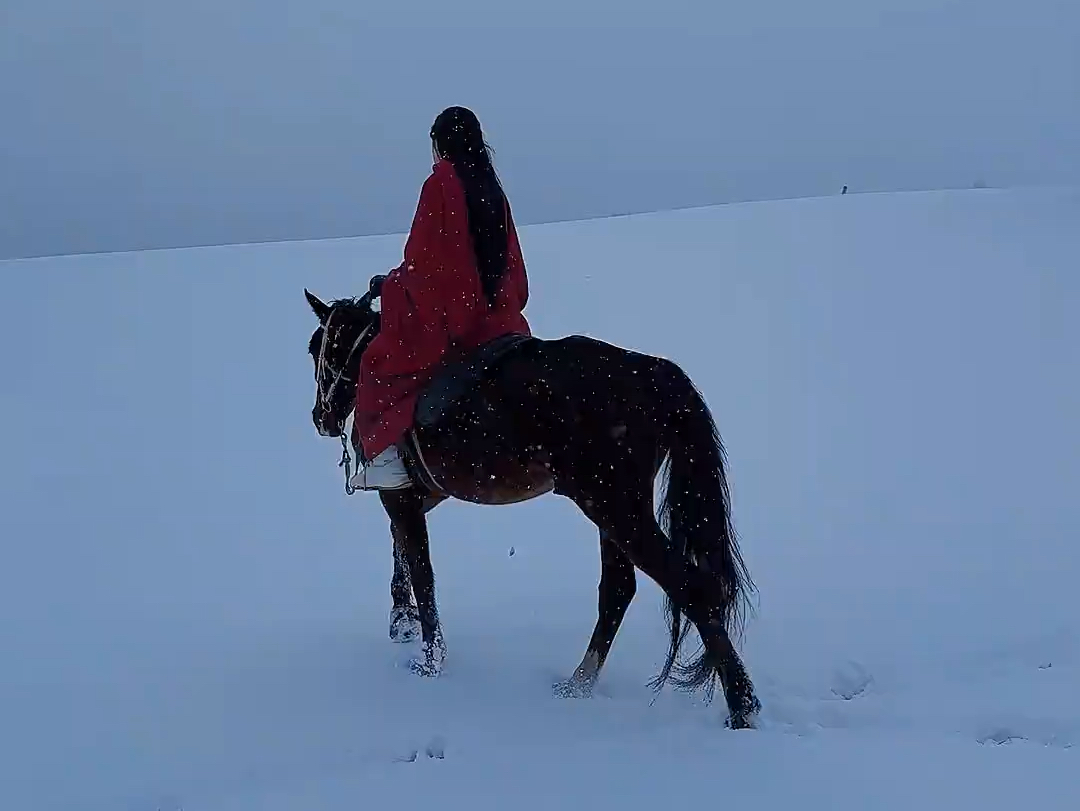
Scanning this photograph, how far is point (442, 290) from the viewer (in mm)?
3990

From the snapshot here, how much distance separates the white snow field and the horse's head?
1.15 metres

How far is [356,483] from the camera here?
170 inches

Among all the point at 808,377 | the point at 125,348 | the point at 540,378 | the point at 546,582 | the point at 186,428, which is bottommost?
the point at 546,582

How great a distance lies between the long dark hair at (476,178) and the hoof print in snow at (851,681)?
2187 mm

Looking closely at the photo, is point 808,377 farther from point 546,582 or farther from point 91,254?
point 91,254

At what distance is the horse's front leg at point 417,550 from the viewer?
4289 millimetres

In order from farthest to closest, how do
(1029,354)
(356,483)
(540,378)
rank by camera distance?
(1029,354) → (356,483) → (540,378)

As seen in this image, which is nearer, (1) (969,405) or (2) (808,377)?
(1) (969,405)

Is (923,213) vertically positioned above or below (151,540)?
above

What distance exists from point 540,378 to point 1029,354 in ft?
26.1

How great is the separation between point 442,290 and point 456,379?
1.27ft


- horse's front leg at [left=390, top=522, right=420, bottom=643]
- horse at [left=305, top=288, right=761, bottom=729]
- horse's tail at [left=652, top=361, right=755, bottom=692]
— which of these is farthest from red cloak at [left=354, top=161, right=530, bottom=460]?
horse's tail at [left=652, top=361, right=755, bottom=692]

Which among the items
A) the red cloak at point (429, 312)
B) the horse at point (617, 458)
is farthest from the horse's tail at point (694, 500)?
the red cloak at point (429, 312)

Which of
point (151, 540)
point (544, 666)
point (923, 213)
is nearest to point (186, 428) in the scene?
point (151, 540)
